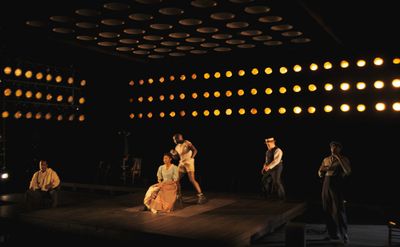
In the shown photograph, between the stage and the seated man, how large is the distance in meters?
0.34

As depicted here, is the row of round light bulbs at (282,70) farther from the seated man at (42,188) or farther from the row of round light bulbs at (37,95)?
the seated man at (42,188)

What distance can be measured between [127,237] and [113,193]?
5.67 m

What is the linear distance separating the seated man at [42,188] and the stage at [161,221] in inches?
13.4

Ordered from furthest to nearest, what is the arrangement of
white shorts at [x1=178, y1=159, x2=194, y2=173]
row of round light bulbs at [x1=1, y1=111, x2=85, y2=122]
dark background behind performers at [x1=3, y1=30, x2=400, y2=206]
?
row of round light bulbs at [x1=1, y1=111, x2=85, y2=122]
dark background behind performers at [x1=3, y1=30, x2=400, y2=206]
white shorts at [x1=178, y1=159, x2=194, y2=173]

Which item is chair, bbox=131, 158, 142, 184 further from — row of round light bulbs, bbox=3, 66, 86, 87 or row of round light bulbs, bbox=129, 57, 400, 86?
row of round light bulbs, bbox=3, 66, 86, 87

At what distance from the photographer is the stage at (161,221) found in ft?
20.0

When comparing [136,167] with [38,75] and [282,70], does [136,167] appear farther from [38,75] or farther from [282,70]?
[282,70]

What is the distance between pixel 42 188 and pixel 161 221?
2.86m

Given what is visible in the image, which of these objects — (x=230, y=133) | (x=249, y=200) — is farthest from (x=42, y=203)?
(x=230, y=133)

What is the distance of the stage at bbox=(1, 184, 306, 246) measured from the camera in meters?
6.09

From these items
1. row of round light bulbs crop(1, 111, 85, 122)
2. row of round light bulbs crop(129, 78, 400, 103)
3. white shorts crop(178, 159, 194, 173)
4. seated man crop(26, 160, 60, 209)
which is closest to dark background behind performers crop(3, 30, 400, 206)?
row of round light bulbs crop(1, 111, 85, 122)

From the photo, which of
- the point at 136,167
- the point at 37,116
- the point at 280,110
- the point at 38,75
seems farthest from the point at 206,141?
the point at 38,75

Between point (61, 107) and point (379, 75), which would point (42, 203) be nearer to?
point (61, 107)

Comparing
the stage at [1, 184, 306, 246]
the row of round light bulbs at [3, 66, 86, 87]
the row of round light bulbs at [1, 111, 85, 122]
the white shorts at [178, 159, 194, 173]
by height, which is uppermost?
the row of round light bulbs at [3, 66, 86, 87]
